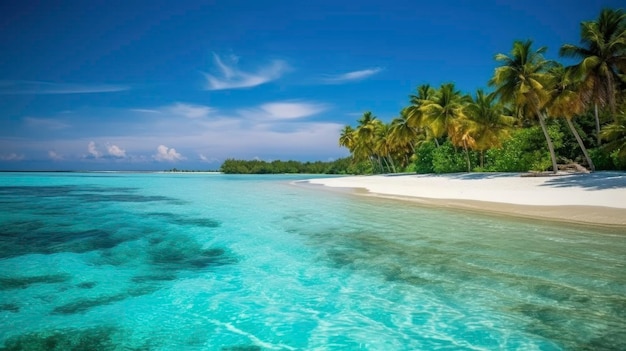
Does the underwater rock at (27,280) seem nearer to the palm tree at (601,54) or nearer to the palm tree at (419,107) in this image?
the palm tree at (601,54)

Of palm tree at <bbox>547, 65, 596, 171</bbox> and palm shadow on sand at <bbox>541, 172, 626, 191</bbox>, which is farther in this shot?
palm tree at <bbox>547, 65, 596, 171</bbox>

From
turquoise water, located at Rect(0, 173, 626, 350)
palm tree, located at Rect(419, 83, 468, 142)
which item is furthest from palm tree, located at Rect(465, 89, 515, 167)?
turquoise water, located at Rect(0, 173, 626, 350)

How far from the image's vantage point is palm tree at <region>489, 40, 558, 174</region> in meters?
24.0

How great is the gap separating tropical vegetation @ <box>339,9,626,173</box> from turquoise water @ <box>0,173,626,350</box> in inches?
571

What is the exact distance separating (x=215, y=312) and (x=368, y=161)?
71906 millimetres

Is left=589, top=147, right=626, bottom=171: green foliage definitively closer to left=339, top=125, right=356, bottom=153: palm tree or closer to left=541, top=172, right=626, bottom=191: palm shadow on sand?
left=541, top=172, right=626, bottom=191: palm shadow on sand

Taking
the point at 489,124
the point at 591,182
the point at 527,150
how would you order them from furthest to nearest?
the point at 489,124 < the point at 527,150 < the point at 591,182

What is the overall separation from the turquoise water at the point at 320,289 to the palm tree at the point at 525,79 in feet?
54.7

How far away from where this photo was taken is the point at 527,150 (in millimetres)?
29281

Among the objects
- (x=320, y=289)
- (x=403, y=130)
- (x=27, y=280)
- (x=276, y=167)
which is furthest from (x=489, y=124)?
A: (x=276, y=167)

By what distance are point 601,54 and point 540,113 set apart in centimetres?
481

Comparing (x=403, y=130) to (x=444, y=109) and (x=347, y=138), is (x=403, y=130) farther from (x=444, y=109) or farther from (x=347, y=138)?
(x=347, y=138)

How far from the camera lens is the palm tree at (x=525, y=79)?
2402cm

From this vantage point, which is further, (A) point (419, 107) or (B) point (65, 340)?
(A) point (419, 107)
